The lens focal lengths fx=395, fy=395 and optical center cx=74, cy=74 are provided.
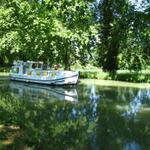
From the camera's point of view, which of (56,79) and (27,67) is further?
(27,67)

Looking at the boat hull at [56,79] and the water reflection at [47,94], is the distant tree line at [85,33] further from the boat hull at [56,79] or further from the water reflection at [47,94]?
the water reflection at [47,94]

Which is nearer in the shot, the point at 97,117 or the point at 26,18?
the point at 97,117

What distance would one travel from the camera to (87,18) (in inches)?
1767

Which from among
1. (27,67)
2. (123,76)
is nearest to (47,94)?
(27,67)

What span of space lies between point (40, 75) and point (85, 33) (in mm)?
8768

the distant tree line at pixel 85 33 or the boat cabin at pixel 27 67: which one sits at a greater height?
the distant tree line at pixel 85 33

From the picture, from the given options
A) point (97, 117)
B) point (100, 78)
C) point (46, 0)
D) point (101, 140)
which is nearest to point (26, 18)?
point (100, 78)

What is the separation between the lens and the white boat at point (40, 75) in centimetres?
3475

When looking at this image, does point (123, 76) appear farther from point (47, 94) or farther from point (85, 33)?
point (47, 94)

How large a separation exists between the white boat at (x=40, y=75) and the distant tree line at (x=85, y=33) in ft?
14.6

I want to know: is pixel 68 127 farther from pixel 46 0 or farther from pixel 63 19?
pixel 63 19

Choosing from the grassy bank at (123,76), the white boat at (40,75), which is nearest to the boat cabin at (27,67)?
the white boat at (40,75)

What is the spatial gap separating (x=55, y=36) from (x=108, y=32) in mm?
9955

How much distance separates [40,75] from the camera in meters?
37.9
